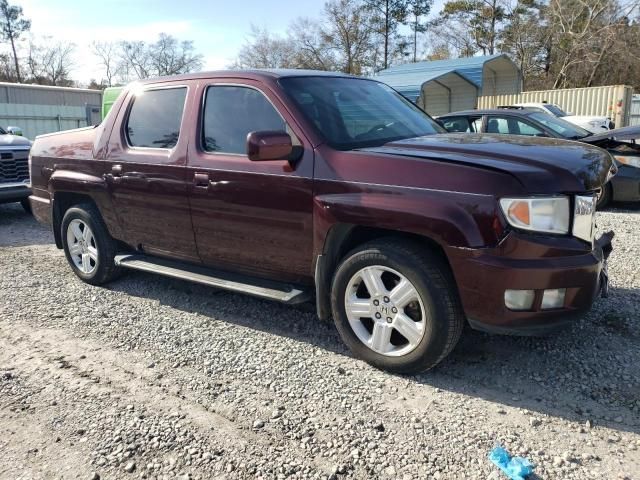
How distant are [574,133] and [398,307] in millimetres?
7196

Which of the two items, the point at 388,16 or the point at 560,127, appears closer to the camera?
the point at 560,127

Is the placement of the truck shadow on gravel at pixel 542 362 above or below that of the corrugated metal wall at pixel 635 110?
below

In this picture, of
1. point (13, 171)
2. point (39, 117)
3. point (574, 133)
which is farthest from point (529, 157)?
point (39, 117)

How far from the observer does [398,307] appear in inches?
130

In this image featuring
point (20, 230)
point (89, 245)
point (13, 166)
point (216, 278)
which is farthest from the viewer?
point (13, 166)

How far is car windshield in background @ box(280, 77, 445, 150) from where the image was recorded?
3711 mm

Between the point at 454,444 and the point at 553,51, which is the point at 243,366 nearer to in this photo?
the point at 454,444

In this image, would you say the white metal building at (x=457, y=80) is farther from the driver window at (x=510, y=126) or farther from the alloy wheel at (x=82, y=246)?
the alloy wheel at (x=82, y=246)

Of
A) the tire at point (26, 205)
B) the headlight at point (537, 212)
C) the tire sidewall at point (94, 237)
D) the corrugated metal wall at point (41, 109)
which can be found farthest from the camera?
the corrugated metal wall at point (41, 109)

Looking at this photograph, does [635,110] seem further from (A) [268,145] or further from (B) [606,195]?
(A) [268,145]

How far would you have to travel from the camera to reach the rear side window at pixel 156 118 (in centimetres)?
439

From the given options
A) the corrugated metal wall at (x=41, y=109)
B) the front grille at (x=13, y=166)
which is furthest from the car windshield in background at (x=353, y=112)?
the corrugated metal wall at (x=41, y=109)

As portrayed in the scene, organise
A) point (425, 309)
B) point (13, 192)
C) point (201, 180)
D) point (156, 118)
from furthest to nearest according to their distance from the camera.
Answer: point (13, 192)
point (156, 118)
point (201, 180)
point (425, 309)

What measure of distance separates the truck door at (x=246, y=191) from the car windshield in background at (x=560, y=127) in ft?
20.9
